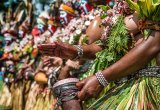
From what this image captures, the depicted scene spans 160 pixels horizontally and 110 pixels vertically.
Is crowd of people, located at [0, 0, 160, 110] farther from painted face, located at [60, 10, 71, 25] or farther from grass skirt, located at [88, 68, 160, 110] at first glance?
painted face, located at [60, 10, 71, 25]

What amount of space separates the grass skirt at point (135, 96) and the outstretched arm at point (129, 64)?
90 millimetres

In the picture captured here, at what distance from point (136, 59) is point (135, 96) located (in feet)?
0.67

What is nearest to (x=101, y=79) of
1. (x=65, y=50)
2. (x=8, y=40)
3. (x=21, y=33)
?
(x=65, y=50)

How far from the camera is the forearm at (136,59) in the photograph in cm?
223

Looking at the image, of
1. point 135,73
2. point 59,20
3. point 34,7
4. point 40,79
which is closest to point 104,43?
point 135,73

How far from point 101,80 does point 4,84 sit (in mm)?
6485

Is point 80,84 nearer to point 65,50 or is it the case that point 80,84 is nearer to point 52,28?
point 65,50

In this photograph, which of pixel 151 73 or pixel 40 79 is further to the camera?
pixel 40 79

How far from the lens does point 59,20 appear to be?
6832 millimetres

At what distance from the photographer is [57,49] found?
102 inches

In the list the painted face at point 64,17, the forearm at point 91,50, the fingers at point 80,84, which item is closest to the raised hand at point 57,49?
the forearm at point 91,50

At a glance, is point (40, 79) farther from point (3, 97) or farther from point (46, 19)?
point (3, 97)

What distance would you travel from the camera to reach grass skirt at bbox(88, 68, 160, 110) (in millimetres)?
2246

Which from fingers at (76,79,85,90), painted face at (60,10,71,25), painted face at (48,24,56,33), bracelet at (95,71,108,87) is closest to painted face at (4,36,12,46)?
painted face at (48,24,56,33)
